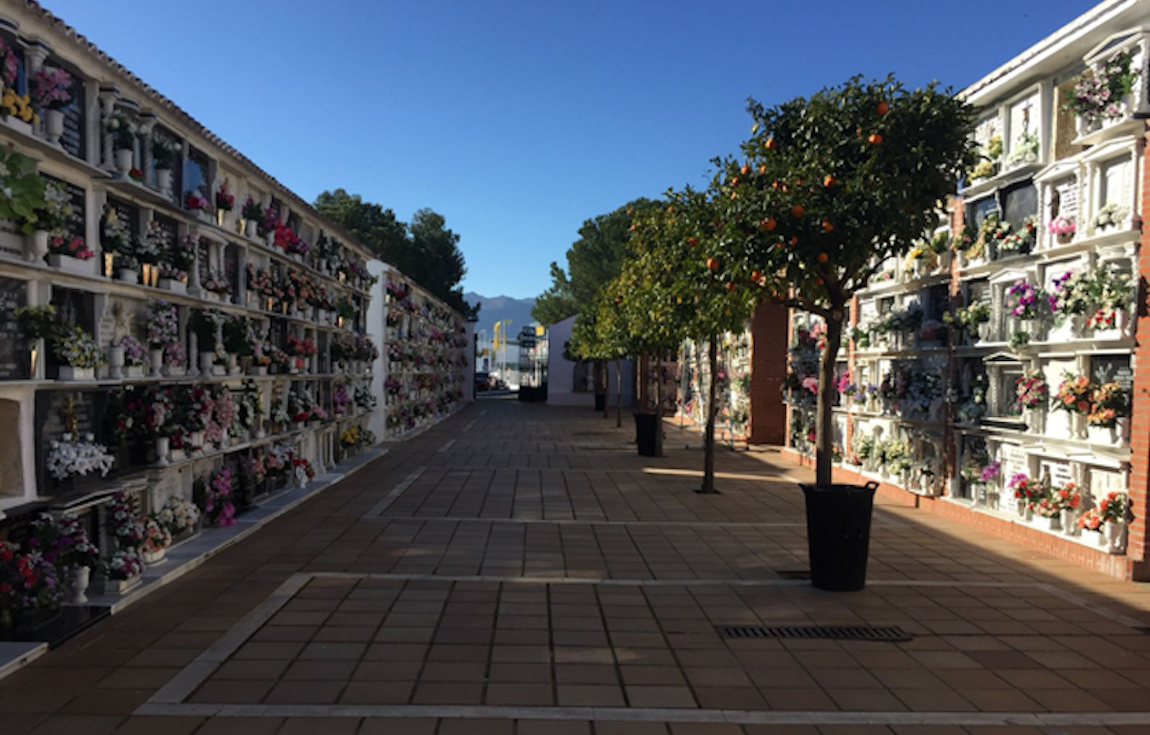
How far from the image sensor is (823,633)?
5648 mm

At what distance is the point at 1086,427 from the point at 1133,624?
2257mm

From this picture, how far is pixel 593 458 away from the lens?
55.0 ft

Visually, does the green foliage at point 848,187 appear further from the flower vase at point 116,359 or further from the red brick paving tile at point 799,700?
the flower vase at point 116,359

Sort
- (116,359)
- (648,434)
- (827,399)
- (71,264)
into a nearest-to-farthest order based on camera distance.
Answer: (71,264) < (116,359) < (827,399) < (648,434)

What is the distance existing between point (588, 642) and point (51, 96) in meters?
5.43

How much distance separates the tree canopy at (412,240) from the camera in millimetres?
39969

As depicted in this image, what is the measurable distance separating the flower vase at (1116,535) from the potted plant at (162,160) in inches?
360

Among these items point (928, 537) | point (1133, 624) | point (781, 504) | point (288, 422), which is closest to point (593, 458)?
point (781, 504)

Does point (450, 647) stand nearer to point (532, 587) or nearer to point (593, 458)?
point (532, 587)

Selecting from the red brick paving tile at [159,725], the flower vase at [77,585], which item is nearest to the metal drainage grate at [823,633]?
the red brick paving tile at [159,725]

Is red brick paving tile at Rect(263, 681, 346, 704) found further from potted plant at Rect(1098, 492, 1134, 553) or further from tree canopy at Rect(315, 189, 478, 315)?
tree canopy at Rect(315, 189, 478, 315)

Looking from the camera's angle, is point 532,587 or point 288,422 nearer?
point 532,587

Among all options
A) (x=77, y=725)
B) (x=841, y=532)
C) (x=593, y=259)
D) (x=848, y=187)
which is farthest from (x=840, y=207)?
(x=593, y=259)

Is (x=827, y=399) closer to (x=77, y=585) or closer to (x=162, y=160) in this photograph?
(x=77, y=585)
